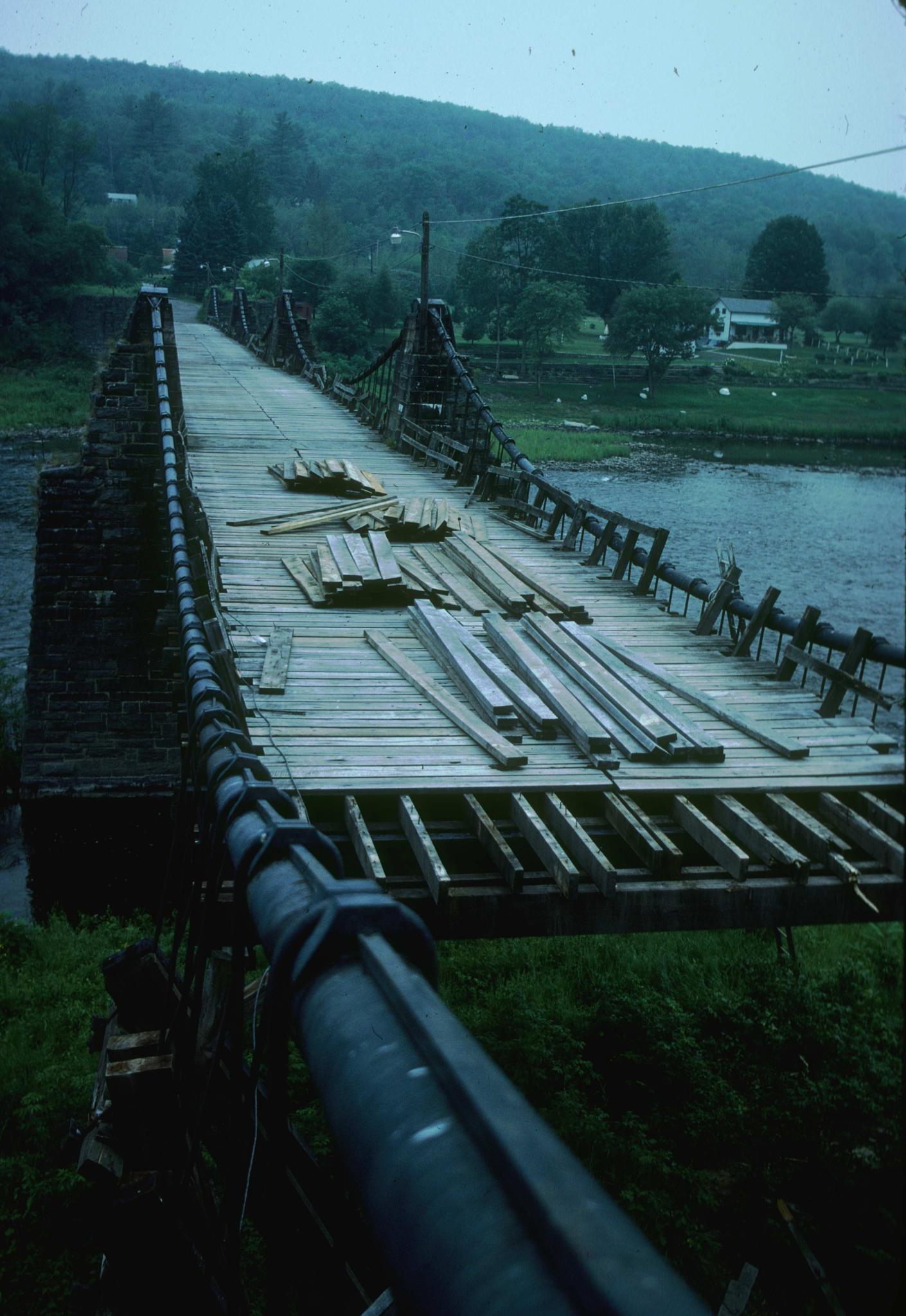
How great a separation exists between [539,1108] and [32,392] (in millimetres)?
47110

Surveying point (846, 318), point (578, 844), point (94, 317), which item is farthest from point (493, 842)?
point (94, 317)

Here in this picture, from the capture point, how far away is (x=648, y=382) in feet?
150

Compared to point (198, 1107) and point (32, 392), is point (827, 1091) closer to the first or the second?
point (198, 1107)

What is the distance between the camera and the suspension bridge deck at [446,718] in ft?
15.3

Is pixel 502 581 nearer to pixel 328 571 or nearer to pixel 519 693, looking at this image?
pixel 328 571

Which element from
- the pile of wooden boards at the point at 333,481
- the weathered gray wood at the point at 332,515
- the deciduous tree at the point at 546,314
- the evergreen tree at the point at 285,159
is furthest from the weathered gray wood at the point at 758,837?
the evergreen tree at the point at 285,159

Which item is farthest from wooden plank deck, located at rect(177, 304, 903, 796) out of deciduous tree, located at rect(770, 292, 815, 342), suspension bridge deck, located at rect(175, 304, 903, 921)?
deciduous tree, located at rect(770, 292, 815, 342)

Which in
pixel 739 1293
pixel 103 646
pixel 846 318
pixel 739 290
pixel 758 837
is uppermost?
pixel 739 290

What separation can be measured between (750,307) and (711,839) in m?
15.2

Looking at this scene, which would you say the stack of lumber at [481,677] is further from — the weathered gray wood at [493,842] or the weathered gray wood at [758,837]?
the weathered gray wood at [758,837]

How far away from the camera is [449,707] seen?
557 centimetres

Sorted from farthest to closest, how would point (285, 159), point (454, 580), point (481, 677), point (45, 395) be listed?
point (285, 159) < point (45, 395) < point (454, 580) < point (481, 677)

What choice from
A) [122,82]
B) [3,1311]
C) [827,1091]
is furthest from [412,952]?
[122,82]

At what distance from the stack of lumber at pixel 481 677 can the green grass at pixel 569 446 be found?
958 inches
